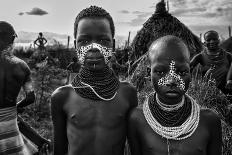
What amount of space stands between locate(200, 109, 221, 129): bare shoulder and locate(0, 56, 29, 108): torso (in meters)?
2.17

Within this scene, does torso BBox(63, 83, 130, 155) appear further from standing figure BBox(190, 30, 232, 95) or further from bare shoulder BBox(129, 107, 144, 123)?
standing figure BBox(190, 30, 232, 95)

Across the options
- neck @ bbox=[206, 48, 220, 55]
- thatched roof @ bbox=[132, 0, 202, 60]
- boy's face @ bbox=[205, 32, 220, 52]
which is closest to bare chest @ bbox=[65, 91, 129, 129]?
boy's face @ bbox=[205, 32, 220, 52]

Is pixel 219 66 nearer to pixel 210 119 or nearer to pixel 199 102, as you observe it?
pixel 199 102

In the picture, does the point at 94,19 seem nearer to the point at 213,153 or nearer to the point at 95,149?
the point at 95,149

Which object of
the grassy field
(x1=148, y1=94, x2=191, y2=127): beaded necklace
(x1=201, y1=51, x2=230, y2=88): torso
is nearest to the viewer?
(x1=148, y1=94, x2=191, y2=127): beaded necklace

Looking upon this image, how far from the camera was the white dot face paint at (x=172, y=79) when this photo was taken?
6.48 feet

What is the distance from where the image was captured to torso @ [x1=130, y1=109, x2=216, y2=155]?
2027mm

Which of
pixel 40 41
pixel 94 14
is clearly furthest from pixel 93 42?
pixel 40 41

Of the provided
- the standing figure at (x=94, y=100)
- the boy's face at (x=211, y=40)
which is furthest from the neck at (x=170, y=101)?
the boy's face at (x=211, y=40)

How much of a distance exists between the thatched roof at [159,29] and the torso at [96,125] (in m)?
4.56

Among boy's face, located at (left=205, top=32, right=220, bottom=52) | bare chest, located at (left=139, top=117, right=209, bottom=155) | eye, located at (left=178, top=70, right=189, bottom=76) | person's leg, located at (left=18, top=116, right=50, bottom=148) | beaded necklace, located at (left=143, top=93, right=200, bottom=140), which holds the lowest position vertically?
person's leg, located at (left=18, top=116, right=50, bottom=148)

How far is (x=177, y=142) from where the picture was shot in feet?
6.76

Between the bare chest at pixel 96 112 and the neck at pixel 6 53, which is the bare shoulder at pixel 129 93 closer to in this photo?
the bare chest at pixel 96 112

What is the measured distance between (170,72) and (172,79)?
5cm
